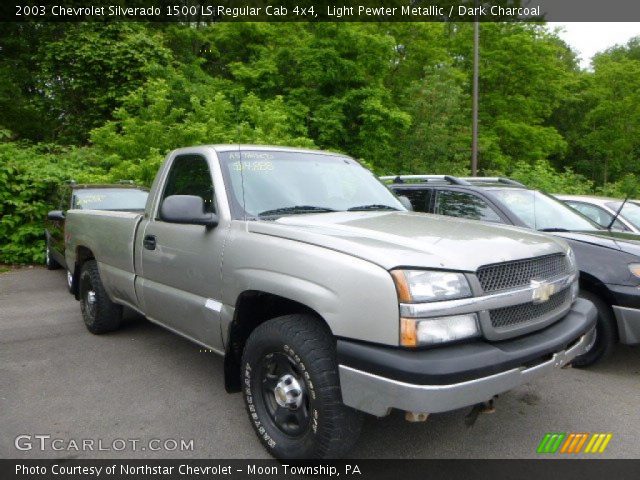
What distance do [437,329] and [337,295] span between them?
0.51 metres

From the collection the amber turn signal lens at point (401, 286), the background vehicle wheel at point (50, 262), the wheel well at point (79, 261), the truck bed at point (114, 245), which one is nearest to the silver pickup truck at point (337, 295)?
the amber turn signal lens at point (401, 286)

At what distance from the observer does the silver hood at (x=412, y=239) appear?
241cm

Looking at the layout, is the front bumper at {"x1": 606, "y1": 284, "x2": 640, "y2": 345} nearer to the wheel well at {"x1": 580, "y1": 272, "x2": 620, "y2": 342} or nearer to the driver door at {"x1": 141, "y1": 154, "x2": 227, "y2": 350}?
the wheel well at {"x1": 580, "y1": 272, "x2": 620, "y2": 342}

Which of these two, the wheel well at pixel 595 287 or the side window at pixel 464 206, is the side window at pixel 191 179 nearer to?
the side window at pixel 464 206

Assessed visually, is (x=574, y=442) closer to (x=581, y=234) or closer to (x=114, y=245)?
(x=581, y=234)

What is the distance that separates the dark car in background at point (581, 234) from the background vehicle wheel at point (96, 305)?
12.5ft

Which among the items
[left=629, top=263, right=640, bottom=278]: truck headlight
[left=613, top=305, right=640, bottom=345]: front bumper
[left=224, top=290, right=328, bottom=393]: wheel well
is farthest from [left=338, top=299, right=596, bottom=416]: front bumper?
[left=629, top=263, right=640, bottom=278]: truck headlight

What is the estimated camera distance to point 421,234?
9.19 ft

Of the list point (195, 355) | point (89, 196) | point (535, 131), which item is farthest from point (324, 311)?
point (535, 131)

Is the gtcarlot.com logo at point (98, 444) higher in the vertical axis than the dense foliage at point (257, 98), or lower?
lower

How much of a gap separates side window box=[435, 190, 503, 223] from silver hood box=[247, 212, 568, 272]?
2087mm

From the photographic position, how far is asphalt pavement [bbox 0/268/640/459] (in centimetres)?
306

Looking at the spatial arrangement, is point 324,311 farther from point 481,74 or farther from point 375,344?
point 481,74

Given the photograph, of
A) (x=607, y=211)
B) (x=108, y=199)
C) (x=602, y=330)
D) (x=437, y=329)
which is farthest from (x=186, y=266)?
(x=607, y=211)
